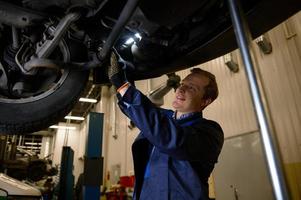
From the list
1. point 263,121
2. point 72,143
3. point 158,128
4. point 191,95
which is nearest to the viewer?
point 263,121

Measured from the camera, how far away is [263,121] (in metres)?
0.52

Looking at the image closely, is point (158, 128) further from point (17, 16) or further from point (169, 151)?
point (17, 16)

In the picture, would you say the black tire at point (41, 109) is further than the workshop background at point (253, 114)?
No

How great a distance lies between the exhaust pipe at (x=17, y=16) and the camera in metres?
1.06

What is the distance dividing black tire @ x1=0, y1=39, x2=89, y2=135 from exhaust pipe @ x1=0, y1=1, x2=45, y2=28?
0.26 meters

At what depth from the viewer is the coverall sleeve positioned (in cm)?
105

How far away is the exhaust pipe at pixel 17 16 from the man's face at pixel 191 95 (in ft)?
2.52

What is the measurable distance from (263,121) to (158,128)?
1.83ft

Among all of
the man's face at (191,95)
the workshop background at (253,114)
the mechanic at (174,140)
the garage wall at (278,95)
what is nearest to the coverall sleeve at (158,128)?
the mechanic at (174,140)

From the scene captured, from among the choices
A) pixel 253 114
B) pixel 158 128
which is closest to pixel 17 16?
pixel 158 128

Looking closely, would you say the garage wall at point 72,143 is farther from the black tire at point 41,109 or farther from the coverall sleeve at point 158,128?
the coverall sleeve at point 158,128

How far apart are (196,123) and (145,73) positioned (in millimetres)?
432

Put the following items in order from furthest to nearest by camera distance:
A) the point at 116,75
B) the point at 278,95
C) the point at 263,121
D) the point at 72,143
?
the point at 72,143
the point at 278,95
the point at 116,75
the point at 263,121

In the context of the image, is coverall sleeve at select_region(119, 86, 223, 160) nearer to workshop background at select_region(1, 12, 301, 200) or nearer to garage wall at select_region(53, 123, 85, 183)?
workshop background at select_region(1, 12, 301, 200)
